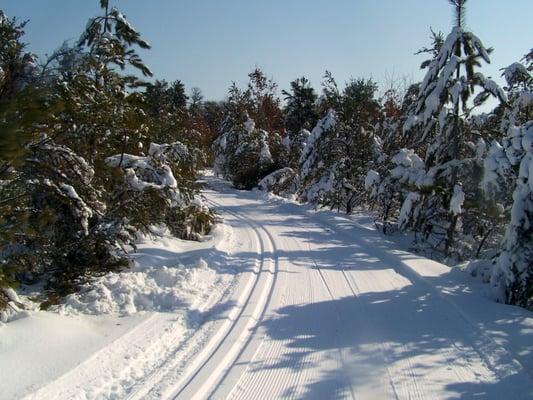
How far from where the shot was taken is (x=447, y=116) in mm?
9711

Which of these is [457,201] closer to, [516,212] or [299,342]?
[516,212]

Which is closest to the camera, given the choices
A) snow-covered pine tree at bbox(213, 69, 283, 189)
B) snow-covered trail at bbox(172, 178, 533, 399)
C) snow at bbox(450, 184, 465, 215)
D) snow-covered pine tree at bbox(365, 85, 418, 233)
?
snow-covered trail at bbox(172, 178, 533, 399)

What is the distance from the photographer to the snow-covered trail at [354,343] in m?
3.83

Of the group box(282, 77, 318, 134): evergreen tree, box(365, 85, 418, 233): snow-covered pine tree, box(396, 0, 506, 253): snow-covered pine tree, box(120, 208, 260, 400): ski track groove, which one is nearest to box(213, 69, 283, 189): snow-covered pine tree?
box(282, 77, 318, 134): evergreen tree

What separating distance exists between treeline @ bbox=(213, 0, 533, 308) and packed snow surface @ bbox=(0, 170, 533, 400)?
133 centimetres

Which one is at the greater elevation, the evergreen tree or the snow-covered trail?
the evergreen tree

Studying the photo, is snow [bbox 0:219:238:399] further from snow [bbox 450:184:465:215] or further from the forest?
snow [bbox 450:184:465:215]

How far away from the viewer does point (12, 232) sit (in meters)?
4.06

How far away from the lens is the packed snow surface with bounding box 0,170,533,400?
3.74 metres

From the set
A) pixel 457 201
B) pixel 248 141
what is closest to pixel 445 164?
pixel 457 201

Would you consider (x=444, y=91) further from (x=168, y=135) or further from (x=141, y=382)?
(x=141, y=382)

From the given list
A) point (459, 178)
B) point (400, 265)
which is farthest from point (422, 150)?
point (400, 265)

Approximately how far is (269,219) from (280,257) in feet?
16.0

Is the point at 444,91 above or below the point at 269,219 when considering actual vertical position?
above
